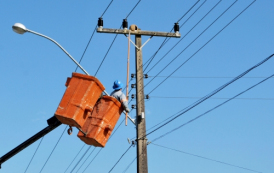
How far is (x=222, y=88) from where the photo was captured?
11.7 m

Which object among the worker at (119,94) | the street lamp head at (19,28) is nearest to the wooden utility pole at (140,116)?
the worker at (119,94)

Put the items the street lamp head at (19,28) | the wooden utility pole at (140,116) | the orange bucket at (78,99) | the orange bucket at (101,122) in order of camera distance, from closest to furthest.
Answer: the orange bucket at (78,99) < the orange bucket at (101,122) < the street lamp head at (19,28) < the wooden utility pole at (140,116)

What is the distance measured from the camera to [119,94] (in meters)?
12.2

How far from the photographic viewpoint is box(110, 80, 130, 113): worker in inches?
476

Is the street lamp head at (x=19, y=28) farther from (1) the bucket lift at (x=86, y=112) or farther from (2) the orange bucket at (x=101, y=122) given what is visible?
(2) the orange bucket at (x=101, y=122)

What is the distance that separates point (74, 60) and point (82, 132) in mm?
2745

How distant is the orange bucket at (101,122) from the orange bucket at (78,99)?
0.44 m

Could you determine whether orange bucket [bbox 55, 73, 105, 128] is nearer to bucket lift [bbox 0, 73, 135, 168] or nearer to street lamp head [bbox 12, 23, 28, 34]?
bucket lift [bbox 0, 73, 135, 168]

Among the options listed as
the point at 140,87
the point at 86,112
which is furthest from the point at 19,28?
the point at 140,87

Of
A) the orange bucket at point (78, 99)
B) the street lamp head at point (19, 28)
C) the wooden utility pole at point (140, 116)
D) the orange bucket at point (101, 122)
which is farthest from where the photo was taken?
the wooden utility pole at point (140, 116)

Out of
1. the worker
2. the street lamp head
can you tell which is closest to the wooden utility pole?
the worker

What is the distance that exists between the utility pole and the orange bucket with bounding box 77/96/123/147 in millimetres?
2096

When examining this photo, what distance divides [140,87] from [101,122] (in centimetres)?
307

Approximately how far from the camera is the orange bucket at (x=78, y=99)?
10787mm
